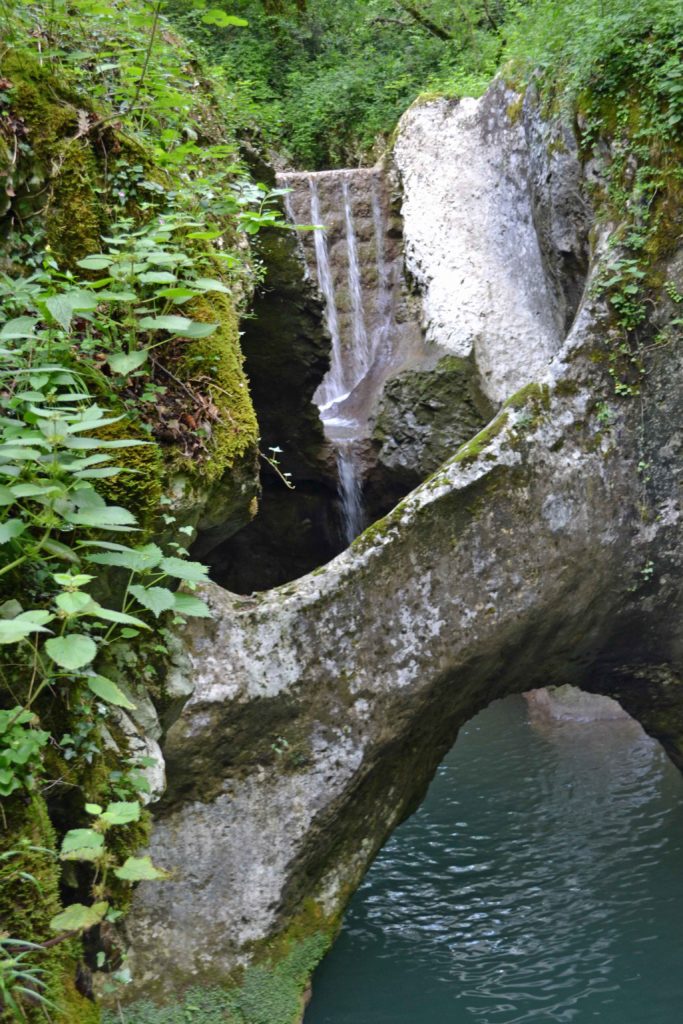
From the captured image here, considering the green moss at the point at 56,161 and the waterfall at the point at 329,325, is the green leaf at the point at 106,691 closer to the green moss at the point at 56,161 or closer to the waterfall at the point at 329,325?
the green moss at the point at 56,161

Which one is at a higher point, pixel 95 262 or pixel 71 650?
pixel 95 262

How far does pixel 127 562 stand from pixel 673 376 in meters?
4.50

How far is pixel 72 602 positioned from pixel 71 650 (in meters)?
0.12

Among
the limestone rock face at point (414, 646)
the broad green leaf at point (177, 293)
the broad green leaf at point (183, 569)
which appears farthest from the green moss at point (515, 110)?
the broad green leaf at point (183, 569)

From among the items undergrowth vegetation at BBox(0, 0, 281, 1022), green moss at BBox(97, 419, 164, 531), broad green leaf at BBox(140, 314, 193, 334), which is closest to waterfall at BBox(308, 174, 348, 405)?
undergrowth vegetation at BBox(0, 0, 281, 1022)

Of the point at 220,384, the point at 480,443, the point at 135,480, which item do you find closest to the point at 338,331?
the point at 480,443

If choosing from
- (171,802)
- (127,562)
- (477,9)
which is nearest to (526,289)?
(171,802)

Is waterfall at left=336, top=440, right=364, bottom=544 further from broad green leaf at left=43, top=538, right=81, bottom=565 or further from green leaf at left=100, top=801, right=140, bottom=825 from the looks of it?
green leaf at left=100, top=801, right=140, bottom=825

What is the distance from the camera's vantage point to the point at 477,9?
15164mm

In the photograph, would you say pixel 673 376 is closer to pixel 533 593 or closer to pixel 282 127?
pixel 533 593

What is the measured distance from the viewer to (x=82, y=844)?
7.65 ft

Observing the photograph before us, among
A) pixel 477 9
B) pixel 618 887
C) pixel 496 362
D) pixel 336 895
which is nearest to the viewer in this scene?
pixel 336 895

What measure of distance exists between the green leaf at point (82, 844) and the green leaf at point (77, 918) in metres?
0.12

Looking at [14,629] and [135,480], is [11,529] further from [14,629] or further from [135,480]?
[135,480]
